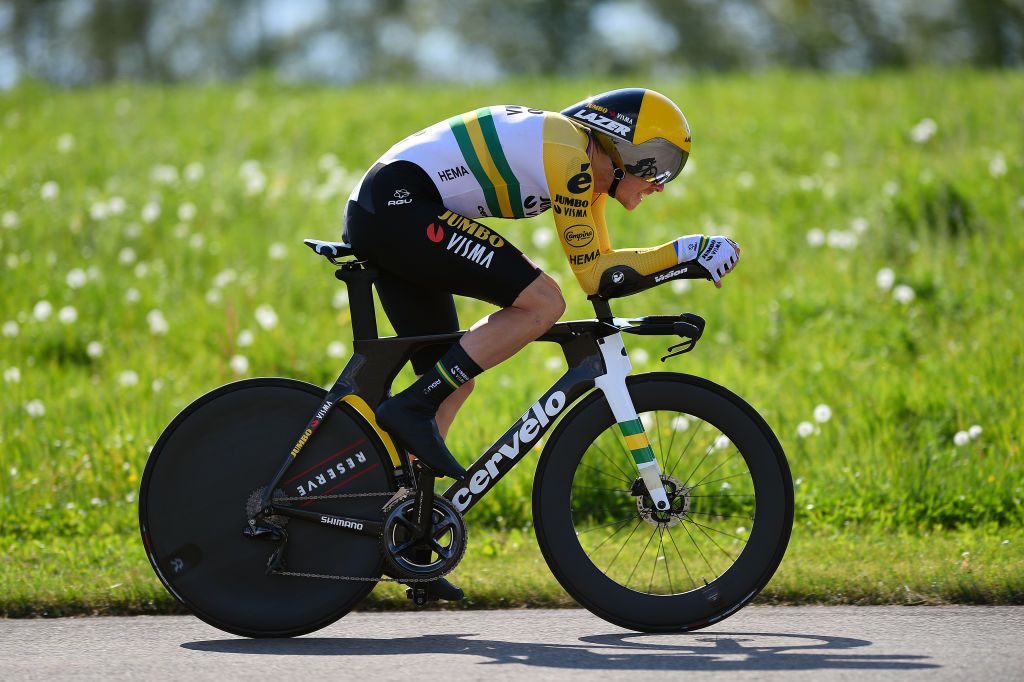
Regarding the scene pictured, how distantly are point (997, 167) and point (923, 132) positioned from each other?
126 cm

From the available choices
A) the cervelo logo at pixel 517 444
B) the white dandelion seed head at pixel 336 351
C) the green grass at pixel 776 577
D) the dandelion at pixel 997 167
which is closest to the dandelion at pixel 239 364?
the white dandelion seed head at pixel 336 351

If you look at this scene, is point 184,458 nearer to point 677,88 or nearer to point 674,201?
point 674,201

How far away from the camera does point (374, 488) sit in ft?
15.0

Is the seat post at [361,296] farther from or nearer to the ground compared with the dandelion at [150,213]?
nearer to the ground

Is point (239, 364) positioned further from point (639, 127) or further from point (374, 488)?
point (639, 127)

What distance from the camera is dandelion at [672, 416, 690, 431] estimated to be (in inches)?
191

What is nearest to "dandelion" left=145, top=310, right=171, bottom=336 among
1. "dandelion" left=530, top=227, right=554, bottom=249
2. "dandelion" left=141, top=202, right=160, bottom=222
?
→ "dandelion" left=141, top=202, right=160, bottom=222

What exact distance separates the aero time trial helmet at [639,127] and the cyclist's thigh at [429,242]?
500 millimetres

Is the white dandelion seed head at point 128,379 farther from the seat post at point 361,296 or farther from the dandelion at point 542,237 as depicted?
the seat post at point 361,296

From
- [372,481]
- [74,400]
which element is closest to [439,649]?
[372,481]

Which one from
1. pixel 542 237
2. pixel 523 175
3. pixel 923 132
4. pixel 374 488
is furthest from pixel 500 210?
pixel 923 132

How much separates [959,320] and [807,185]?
2.29 metres

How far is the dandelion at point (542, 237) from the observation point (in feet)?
29.6

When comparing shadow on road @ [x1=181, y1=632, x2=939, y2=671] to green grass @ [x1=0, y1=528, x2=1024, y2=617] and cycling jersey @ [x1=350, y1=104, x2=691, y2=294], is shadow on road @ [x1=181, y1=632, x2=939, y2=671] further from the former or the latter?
cycling jersey @ [x1=350, y1=104, x2=691, y2=294]
